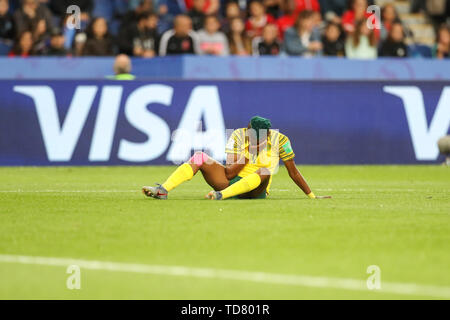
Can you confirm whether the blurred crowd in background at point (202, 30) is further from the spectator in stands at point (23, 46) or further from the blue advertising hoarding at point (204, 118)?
the blue advertising hoarding at point (204, 118)

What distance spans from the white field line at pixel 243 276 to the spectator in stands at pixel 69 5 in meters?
15.8

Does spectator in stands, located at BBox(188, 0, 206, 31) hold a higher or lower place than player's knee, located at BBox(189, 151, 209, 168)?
lower

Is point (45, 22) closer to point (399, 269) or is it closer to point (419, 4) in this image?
point (419, 4)

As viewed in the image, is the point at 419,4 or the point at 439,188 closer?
the point at 439,188

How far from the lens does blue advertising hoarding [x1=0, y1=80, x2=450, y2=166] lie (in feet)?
66.5

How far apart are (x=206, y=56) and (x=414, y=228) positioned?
40.3ft

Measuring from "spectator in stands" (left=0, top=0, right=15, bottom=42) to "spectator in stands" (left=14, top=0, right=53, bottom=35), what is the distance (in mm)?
146

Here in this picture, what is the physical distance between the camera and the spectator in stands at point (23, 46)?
21.9 meters

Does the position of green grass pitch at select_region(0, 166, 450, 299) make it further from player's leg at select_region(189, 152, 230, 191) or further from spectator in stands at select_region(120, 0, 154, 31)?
spectator in stands at select_region(120, 0, 154, 31)

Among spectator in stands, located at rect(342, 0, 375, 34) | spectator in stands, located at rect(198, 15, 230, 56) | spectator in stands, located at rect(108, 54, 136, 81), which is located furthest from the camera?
spectator in stands, located at rect(342, 0, 375, 34)

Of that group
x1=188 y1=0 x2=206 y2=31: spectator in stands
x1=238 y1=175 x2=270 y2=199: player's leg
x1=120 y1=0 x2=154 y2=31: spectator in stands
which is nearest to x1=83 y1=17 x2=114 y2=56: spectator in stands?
x1=120 y1=0 x2=154 y2=31: spectator in stands

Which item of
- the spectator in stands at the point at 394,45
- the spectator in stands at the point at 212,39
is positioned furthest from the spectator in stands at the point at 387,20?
the spectator in stands at the point at 212,39

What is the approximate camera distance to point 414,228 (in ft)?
33.4
